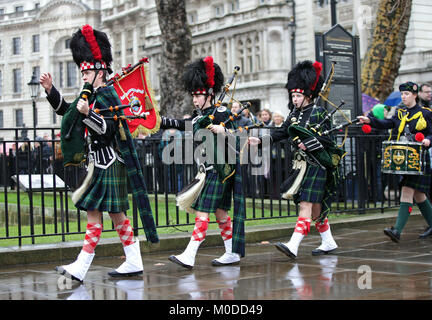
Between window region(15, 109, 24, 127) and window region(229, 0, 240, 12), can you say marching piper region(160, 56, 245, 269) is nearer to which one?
window region(229, 0, 240, 12)

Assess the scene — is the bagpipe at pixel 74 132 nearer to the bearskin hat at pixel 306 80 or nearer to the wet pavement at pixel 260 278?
the wet pavement at pixel 260 278

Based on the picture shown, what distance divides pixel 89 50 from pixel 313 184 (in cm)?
277

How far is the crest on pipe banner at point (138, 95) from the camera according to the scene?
7.13 meters

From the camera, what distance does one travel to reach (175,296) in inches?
217

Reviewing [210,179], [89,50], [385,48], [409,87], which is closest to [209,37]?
[385,48]

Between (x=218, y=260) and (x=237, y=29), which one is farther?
(x=237, y=29)

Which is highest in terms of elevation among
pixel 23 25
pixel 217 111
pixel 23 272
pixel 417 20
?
pixel 23 25

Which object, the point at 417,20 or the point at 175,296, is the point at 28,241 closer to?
the point at 175,296

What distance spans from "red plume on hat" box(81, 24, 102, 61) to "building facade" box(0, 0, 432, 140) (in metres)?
22.3

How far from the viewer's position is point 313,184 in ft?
Result: 25.0

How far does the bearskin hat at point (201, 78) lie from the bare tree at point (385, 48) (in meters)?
8.79

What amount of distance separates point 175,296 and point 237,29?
40882 mm

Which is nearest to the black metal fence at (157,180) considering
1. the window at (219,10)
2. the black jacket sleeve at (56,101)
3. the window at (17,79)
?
the black jacket sleeve at (56,101)
